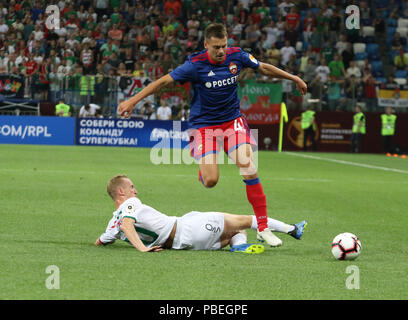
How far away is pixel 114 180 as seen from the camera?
7.61 meters

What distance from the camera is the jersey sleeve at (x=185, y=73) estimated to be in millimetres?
8312

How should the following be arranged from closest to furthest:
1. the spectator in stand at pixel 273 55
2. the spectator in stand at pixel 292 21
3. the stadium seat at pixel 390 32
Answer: the spectator in stand at pixel 273 55, the spectator in stand at pixel 292 21, the stadium seat at pixel 390 32

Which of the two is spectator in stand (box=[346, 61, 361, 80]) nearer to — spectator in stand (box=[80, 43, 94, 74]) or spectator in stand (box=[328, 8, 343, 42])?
spectator in stand (box=[328, 8, 343, 42])

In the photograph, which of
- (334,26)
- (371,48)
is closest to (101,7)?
(334,26)

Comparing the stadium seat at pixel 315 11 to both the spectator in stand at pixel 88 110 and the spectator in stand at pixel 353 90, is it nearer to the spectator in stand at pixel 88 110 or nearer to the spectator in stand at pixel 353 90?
the spectator in stand at pixel 353 90

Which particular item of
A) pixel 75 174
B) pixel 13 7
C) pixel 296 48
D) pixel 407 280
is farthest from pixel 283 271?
pixel 13 7

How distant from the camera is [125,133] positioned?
30.1 m

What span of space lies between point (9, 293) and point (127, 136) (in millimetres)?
25098

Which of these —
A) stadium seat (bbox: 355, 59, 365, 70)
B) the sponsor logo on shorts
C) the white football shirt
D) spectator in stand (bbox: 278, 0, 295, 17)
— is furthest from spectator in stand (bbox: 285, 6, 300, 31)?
the white football shirt

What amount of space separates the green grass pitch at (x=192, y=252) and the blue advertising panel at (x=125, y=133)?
34.7ft

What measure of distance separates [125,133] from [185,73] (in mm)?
21958

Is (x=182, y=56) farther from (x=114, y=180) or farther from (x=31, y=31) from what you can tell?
(x=114, y=180)

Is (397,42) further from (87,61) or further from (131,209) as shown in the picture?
(131,209)

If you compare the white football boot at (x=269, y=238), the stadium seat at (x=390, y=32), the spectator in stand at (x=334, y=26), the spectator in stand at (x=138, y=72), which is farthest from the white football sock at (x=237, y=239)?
the stadium seat at (x=390, y=32)
